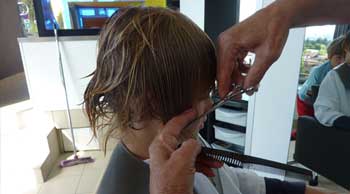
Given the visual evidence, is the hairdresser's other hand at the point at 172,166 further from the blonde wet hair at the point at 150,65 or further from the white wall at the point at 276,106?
the white wall at the point at 276,106

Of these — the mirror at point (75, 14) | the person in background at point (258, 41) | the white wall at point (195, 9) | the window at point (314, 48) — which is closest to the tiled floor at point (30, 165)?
the window at point (314, 48)

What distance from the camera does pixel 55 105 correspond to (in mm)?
2174

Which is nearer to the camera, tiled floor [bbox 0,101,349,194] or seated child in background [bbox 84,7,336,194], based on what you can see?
seated child in background [bbox 84,7,336,194]

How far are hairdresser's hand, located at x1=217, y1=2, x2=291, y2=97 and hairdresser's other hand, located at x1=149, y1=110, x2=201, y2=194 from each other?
187mm

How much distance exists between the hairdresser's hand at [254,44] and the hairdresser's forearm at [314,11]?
0.06 feet

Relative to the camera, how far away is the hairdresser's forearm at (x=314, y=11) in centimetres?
55

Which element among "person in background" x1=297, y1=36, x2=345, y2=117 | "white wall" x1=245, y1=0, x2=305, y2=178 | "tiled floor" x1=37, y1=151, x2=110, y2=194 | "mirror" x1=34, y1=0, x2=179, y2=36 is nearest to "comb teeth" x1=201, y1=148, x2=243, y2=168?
"white wall" x1=245, y1=0, x2=305, y2=178

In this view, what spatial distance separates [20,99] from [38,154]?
4.06 feet

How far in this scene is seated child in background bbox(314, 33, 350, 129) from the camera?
1.22m

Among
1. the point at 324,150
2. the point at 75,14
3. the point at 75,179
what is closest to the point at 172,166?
the point at 324,150

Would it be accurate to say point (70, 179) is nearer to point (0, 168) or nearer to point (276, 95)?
point (0, 168)

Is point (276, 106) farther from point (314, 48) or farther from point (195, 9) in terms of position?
point (195, 9)

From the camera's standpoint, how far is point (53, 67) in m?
2.08

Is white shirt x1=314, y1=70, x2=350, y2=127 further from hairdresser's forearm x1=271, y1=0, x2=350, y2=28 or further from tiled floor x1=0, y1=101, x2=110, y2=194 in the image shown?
tiled floor x1=0, y1=101, x2=110, y2=194
